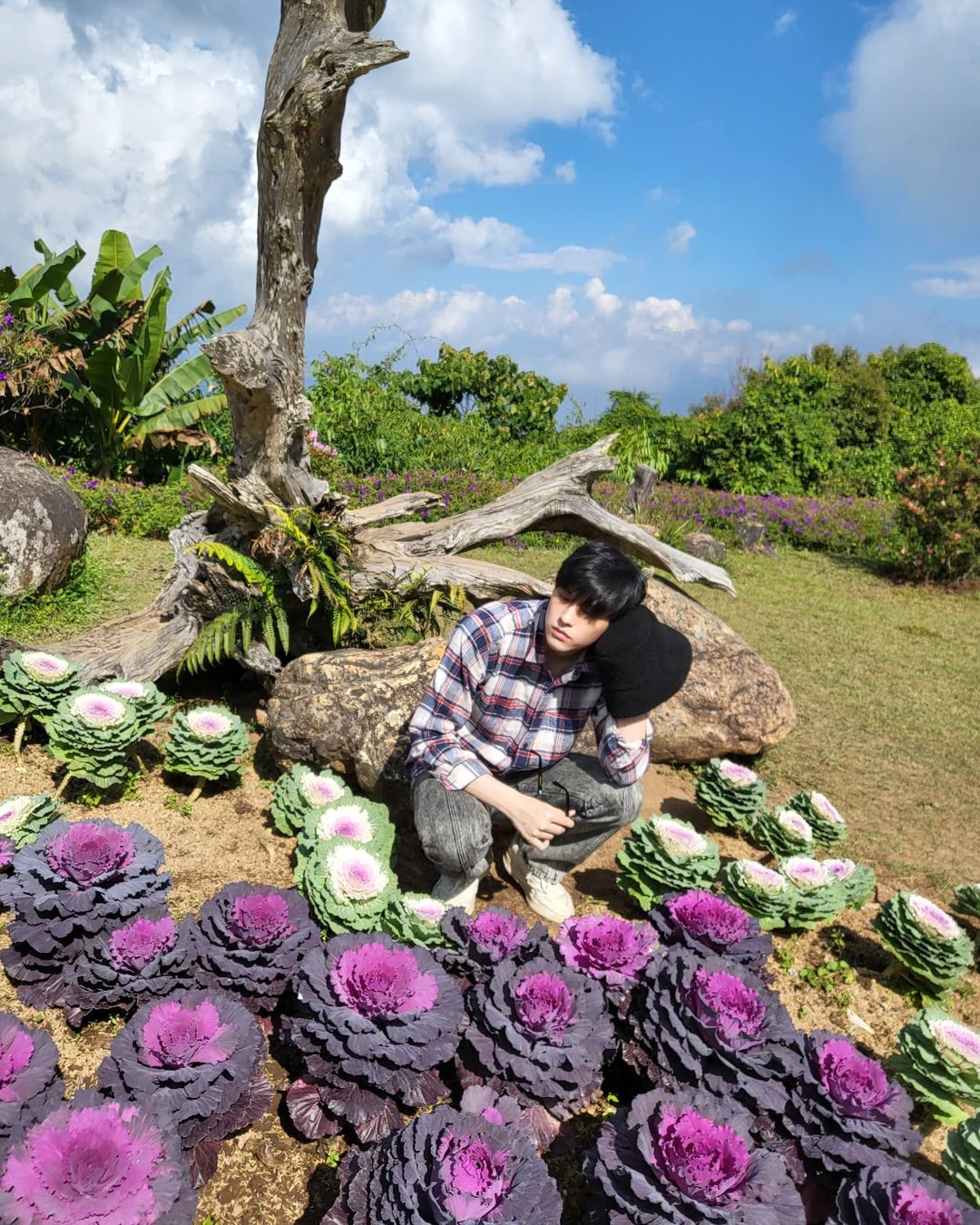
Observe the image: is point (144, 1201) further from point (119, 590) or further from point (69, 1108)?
point (119, 590)

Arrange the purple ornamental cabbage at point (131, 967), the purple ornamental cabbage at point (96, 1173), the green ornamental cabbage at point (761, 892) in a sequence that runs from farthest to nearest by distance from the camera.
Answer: the green ornamental cabbage at point (761, 892) → the purple ornamental cabbage at point (131, 967) → the purple ornamental cabbage at point (96, 1173)

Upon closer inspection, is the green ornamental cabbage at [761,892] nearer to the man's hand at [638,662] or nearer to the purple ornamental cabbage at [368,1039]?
the man's hand at [638,662]

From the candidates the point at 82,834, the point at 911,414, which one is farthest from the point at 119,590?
the point at 911,414

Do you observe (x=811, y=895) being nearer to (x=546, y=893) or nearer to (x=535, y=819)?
(x=546, y=893)

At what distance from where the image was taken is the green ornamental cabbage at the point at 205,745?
3.49m

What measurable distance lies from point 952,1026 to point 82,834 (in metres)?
2.60

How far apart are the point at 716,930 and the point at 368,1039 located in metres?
1.12

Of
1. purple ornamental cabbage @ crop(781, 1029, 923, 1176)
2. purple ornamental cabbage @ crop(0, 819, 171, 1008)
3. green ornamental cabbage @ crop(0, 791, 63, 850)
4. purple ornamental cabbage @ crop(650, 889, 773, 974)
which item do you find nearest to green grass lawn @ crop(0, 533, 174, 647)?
green ornamental cabbage @ crop(0, 791, 63, 850)

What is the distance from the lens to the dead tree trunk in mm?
3676

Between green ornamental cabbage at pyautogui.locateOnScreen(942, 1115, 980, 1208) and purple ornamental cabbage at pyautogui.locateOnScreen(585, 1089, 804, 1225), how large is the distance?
23.4 inches

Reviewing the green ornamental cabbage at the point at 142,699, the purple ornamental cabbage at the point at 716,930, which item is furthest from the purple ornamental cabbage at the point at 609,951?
the green ornamental cabbage at the point at 142,699

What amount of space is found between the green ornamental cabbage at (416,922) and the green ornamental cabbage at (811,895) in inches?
57.3

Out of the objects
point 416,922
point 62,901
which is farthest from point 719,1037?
point 62,901

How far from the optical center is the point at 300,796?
3273 millimetres
